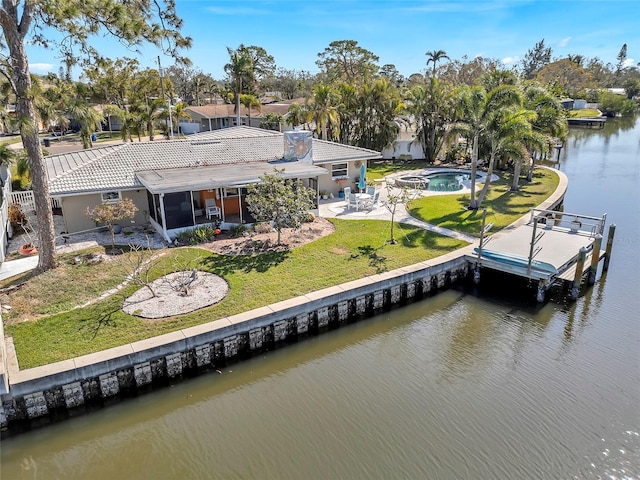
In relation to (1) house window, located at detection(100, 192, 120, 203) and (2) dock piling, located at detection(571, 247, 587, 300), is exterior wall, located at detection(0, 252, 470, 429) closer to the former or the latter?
(2) dock piling, located at detection(571, 247, 587, 300)

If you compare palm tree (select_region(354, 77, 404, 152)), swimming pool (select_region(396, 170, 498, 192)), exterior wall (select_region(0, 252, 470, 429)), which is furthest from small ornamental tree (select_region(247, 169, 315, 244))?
palm tree (select_region(354, 77, 404, 152))

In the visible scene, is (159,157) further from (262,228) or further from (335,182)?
(335,182)

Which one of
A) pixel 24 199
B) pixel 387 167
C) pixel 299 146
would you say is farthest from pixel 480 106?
pixel 24 199

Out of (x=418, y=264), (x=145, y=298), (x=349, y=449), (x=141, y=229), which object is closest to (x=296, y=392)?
(x=349, y=449)

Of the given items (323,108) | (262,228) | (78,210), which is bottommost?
(262,228)

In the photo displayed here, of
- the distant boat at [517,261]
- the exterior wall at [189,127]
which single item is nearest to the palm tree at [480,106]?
the distant boat at [517,261]

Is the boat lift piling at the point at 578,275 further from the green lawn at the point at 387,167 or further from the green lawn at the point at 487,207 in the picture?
the green lawn at the point at 387,167

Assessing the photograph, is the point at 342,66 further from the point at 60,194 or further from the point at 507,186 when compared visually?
the point at 60,194
